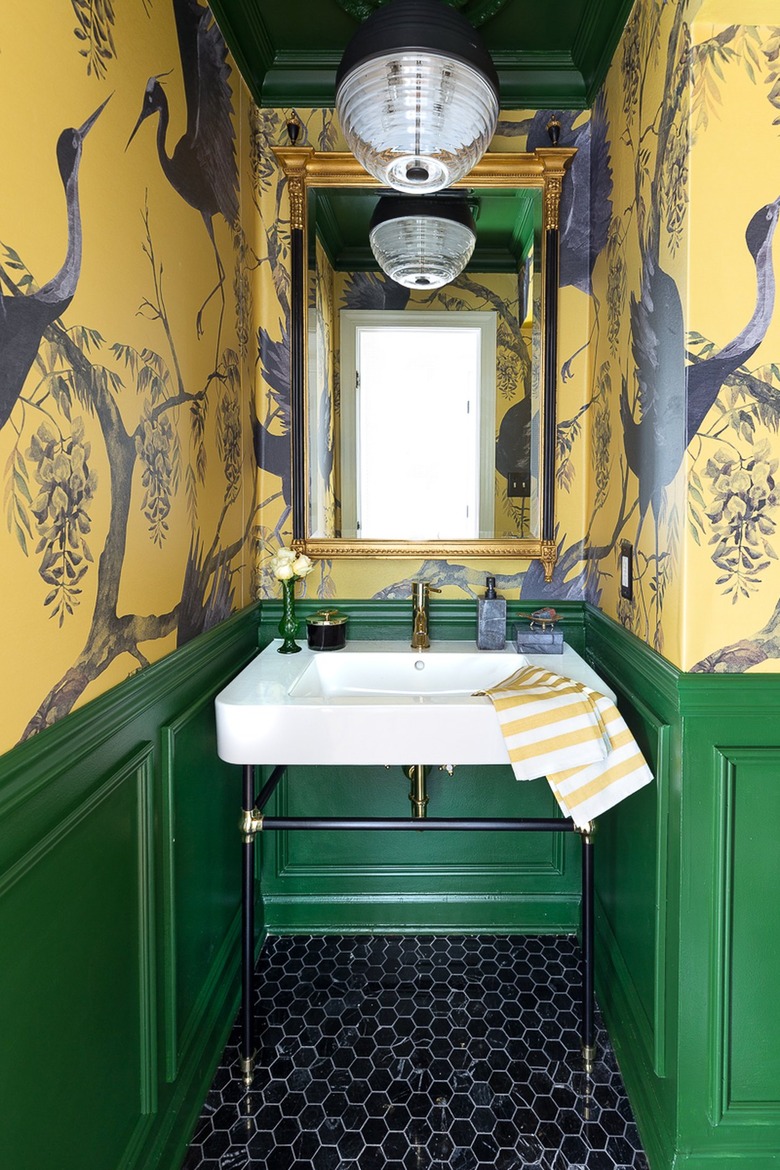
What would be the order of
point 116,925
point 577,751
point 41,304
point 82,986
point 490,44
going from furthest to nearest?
point 490,44 → point 577,751 → point 116,925 → point 82,986 → point 41,304

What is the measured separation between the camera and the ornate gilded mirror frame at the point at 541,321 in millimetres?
1880

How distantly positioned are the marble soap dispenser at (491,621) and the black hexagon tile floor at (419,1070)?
885mm

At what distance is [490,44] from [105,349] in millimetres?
1472

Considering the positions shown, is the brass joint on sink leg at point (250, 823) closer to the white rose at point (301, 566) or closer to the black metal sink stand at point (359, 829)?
the black metal sink stand at point (359, 829)

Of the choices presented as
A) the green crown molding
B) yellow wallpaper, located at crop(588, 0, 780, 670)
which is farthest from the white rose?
the green crown molding

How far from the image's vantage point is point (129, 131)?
3.70 feet

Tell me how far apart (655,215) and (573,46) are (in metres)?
0.81

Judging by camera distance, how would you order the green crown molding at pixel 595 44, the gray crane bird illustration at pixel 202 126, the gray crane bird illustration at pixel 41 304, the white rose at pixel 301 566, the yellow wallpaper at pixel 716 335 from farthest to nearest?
the white rose at pixel 301 566 < the green crown molding at pixel 595 44 < the gray crane bird illustration at pixel 202 126 < the yellow wallpaper at pixel 716 335 < the gray crane bird illustration at pixel 41 304

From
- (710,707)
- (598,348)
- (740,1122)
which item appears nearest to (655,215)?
(598,348)

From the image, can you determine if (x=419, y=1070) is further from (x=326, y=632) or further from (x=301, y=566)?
(x=301, y=566)

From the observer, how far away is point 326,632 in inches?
72.6

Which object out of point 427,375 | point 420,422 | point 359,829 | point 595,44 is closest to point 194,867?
point 359,829

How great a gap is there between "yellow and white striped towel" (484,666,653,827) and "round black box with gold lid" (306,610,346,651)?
594mm

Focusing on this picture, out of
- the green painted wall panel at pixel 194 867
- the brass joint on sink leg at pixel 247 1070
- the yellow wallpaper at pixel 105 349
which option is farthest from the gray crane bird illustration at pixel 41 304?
the brass joint on sink leg at pixel 247 1070
